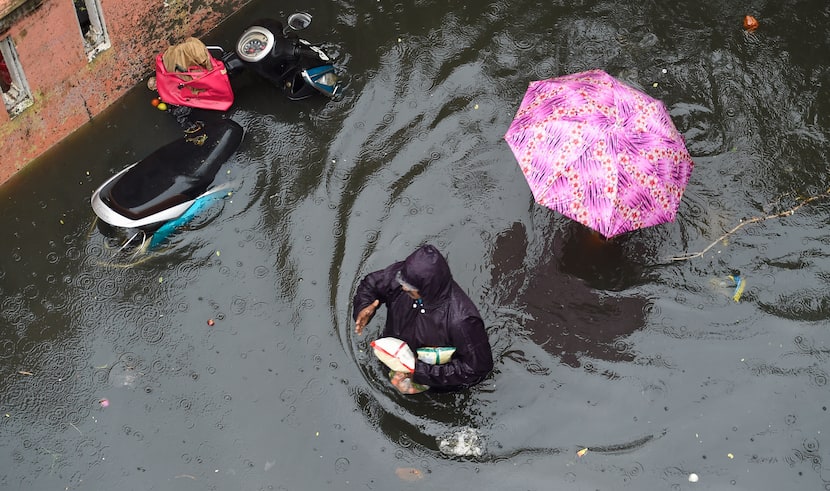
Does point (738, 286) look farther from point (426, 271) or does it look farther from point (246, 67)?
point (246, 67)

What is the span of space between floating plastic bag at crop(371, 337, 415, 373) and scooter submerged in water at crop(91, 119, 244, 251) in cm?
279

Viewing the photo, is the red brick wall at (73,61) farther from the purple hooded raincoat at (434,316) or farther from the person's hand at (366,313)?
the person's hand at (366,313)

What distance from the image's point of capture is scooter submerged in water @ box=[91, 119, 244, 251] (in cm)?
812

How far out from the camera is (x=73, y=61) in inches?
339

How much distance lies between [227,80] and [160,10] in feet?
3.91

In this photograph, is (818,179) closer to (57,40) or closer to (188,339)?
(188,339)

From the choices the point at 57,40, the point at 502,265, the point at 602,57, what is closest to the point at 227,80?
the point at 57,40

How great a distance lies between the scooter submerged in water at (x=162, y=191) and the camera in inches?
320

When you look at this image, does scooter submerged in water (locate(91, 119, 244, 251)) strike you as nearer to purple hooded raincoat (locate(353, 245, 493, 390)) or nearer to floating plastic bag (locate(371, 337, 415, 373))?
purple hooded raincoat (locate(353, 245, 493, 390))

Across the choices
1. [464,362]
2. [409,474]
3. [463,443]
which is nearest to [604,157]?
→ [464,362]

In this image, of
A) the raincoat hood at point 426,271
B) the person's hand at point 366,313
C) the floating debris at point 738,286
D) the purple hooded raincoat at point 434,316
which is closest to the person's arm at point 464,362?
the purple hooded raincoat at point 434,316

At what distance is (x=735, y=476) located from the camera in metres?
7.17

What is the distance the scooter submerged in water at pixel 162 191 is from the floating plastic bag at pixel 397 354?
2789mm

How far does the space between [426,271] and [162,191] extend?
342cm
